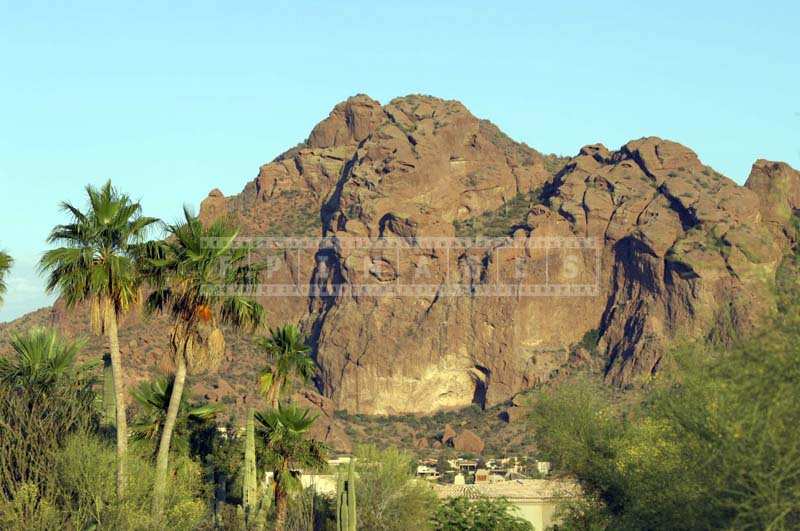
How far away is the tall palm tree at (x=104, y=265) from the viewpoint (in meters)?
35.9

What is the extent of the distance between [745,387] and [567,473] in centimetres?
3146

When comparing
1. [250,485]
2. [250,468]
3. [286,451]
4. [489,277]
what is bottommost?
[250,485]

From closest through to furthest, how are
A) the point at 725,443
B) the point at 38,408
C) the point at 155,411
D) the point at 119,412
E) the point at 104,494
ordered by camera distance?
1. the point at 725,443
2. the point at 104,494
3. the point at 119,412
4. the point at 38,408
5. the point at 155,411

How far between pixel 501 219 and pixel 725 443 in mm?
157402

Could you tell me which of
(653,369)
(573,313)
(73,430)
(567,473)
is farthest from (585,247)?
(73,430)

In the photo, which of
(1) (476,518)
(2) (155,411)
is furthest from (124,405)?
(1) (476,518)

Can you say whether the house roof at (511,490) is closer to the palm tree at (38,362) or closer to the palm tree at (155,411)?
the palm tree at (155,411)

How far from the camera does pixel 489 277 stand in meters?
163

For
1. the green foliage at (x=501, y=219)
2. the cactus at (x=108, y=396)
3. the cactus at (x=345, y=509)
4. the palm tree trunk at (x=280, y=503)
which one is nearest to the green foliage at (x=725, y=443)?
the cactus at (x=345, y=509)

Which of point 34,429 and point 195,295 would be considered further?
point 34,429

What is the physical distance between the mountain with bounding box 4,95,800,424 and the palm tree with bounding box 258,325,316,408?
335 ft

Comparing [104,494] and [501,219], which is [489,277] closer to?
[501,219]

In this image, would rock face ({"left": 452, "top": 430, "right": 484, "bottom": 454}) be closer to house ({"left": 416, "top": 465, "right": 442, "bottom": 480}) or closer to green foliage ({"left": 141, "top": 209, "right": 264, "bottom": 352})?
house ({"left": 416, "top": 465, "right": 442, "bottom": 480})

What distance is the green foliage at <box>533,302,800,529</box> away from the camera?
21.6m
